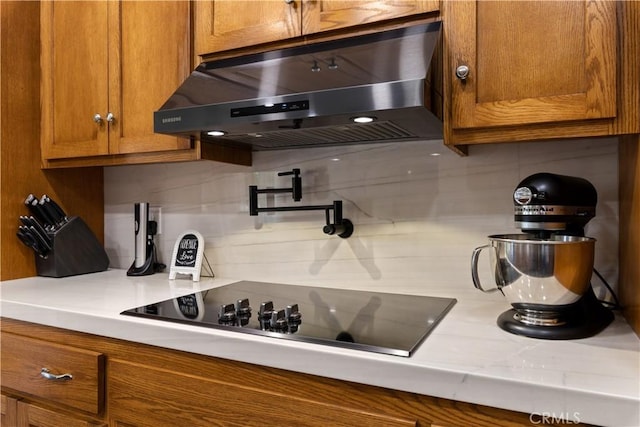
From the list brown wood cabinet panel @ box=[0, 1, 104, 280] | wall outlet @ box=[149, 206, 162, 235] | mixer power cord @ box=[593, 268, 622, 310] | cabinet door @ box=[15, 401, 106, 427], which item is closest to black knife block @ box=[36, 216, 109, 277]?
brown wood cabinet panel @ box=[0, 1, 104, 280]

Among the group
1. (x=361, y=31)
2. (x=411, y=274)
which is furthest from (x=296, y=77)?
(x=411, y=274)

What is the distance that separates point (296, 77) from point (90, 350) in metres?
0.90

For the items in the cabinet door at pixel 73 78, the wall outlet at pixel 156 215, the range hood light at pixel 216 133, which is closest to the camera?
the range hood light at pixel 216 133

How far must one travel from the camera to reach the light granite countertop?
0.68m

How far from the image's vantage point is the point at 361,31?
117cm

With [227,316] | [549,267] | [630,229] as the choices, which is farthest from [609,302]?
[227,316]

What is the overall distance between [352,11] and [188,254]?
40.4 inches

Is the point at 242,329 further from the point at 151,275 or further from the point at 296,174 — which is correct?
the point at 151,275

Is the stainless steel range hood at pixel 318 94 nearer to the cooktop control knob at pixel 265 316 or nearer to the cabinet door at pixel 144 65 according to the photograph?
the cabinet door at pixel 144 65

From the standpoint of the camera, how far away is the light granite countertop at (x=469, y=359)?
68cm

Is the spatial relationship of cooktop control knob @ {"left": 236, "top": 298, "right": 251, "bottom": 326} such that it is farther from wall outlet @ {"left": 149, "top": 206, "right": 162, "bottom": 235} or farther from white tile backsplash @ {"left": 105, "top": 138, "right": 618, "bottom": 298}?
wall outlet @ {"left": 149, "top": 206, "right": 162, "bottom": 235}

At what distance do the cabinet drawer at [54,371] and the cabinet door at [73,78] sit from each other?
2.26 feet

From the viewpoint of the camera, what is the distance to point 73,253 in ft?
5.77

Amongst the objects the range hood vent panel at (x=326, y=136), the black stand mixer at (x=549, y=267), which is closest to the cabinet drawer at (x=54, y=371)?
the range hood vent panel at (x=326, y=136)
